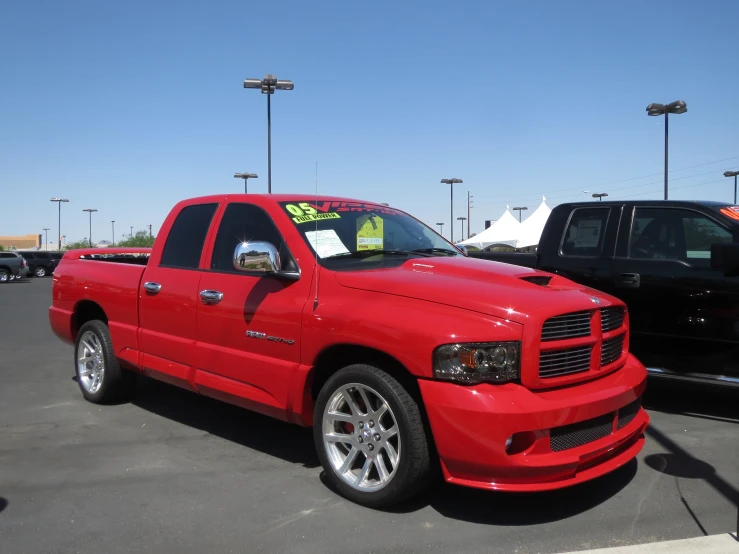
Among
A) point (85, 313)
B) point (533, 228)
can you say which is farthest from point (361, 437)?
point (533, 228)

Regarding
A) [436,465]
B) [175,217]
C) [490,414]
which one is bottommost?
[436,465]

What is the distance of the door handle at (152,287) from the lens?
16.8ft

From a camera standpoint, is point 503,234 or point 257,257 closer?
point 257,257

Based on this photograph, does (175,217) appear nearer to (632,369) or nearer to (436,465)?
(436,465)

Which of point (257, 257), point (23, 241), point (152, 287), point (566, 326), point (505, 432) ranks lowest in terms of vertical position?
point (505, 432)

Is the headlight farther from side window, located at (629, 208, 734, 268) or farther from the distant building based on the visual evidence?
the distant building

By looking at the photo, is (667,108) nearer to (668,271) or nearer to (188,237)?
(668,271)

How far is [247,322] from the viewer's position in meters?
4.29

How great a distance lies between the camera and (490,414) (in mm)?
3121

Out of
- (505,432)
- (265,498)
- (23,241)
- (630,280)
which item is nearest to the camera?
(505,432)

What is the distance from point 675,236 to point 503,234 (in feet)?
110

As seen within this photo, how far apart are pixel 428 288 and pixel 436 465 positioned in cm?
97

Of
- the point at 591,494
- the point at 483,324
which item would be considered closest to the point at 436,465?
the point at 483,324

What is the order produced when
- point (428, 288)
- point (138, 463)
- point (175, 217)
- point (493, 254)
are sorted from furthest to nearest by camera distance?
point (493, 254) → point (175, 217) → point (138, 463) → point (428, 288)
